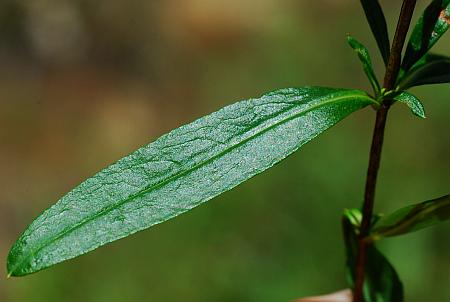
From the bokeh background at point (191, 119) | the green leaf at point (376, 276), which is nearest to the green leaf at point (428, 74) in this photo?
the green leaf at point (376, 276)

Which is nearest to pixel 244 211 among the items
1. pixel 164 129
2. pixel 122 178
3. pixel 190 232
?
pixel 190 232

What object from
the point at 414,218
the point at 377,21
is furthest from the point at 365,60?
the point at 414,218

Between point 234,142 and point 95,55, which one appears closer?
point 234,142

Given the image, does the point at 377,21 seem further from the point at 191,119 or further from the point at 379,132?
the point at 191,119

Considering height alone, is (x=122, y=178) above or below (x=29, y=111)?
below

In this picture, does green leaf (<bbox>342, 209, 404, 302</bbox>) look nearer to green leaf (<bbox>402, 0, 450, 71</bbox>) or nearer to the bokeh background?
green leaf (<bbox>402, 0, 450, 71</bbox>)

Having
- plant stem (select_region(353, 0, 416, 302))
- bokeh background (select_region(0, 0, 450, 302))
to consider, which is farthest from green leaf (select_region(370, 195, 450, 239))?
bokeh background (select_region(0, 0, 450, 302))

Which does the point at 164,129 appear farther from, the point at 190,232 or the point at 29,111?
the point at 190,232
